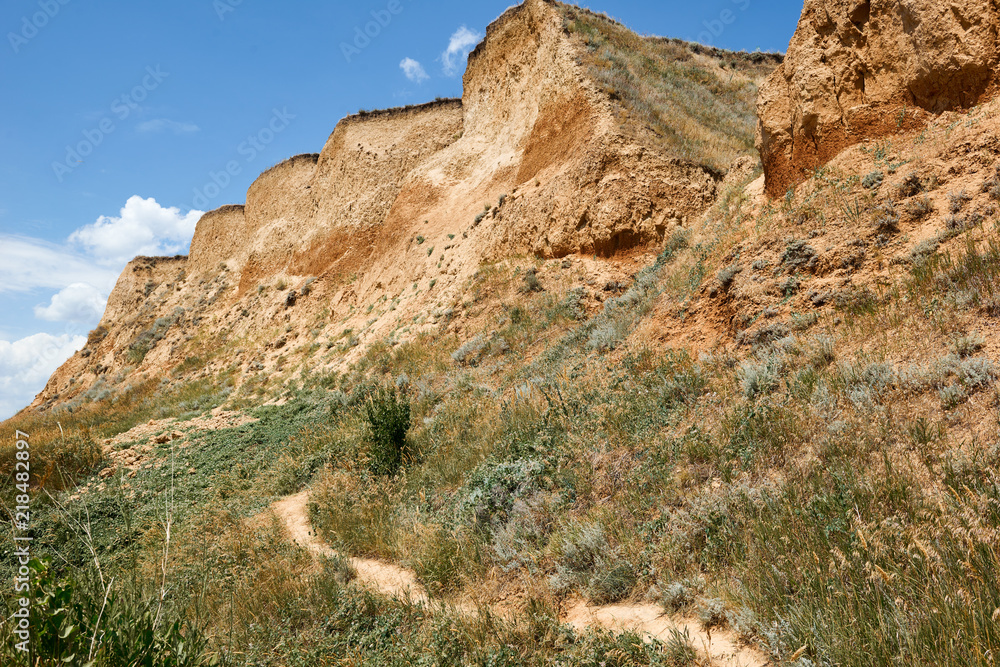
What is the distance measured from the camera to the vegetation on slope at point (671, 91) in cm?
1373

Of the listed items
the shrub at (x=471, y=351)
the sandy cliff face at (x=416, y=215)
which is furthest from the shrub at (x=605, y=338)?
the sandy cliff face at (x=416, y=215)

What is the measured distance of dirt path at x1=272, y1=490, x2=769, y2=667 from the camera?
9.75 ft

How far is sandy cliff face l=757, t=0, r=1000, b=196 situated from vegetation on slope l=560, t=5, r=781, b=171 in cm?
477

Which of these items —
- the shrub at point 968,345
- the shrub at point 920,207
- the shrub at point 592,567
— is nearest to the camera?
the shrub at point 592,567

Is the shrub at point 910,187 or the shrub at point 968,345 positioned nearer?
the shrub at point 968,345

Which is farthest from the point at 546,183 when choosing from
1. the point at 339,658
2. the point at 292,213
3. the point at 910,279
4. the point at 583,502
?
the point at 292,213

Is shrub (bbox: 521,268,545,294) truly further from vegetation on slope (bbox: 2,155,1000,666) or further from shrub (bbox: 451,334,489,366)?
vegetation on slope (bbox: 2,155,1000,666)

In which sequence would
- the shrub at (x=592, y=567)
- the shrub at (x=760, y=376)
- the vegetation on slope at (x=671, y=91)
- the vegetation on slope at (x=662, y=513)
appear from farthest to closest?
the vegetation on slope at (x=671, y=91)
the shrub at (x=760, y=376)
the shrub at (x=592, y=567)
the vegetation on slope at (x=662, y=513)

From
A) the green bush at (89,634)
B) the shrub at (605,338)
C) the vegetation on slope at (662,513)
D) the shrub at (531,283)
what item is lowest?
the vegetation on slope at (662,513)

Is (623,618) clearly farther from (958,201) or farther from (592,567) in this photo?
(958,201)

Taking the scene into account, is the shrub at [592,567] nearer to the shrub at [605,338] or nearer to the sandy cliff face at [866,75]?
the shrub at [605,338]

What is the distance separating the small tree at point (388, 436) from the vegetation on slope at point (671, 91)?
9.67m

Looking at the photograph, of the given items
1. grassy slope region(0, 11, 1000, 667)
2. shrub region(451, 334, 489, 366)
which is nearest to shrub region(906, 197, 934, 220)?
grassy slope region(0, 11, 1000, 667)

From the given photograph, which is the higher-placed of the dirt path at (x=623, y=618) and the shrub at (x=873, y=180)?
the shrub at (x=873, y=180)
